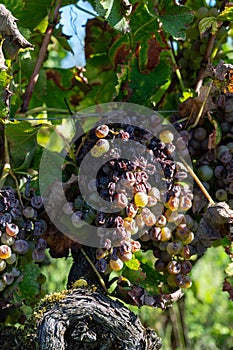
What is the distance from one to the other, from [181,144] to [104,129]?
0.17 m

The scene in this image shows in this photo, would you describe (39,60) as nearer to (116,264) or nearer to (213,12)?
(213,12)

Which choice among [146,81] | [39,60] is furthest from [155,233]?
[39,60]

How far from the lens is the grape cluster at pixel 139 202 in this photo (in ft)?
3.45

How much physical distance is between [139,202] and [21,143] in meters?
0.31

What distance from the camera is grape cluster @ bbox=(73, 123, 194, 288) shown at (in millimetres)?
1052

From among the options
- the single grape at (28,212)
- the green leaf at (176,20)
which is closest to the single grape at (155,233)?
the single grape at (28,212)

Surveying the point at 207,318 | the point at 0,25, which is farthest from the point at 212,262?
the point at 0,25

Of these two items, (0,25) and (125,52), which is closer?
(0,25)

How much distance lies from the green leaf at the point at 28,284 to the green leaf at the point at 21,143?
0.21 metres

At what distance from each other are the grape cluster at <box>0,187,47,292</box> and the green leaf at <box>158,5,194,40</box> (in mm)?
Result: 397

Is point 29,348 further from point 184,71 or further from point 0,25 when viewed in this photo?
point 184,71

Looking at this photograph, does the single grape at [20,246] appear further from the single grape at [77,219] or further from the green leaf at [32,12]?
the green leaf at [32,12]

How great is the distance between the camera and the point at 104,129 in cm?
110

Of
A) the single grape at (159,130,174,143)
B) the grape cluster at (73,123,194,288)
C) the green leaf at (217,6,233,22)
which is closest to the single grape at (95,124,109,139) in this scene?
the grape cluster at (73,123,194,288)
